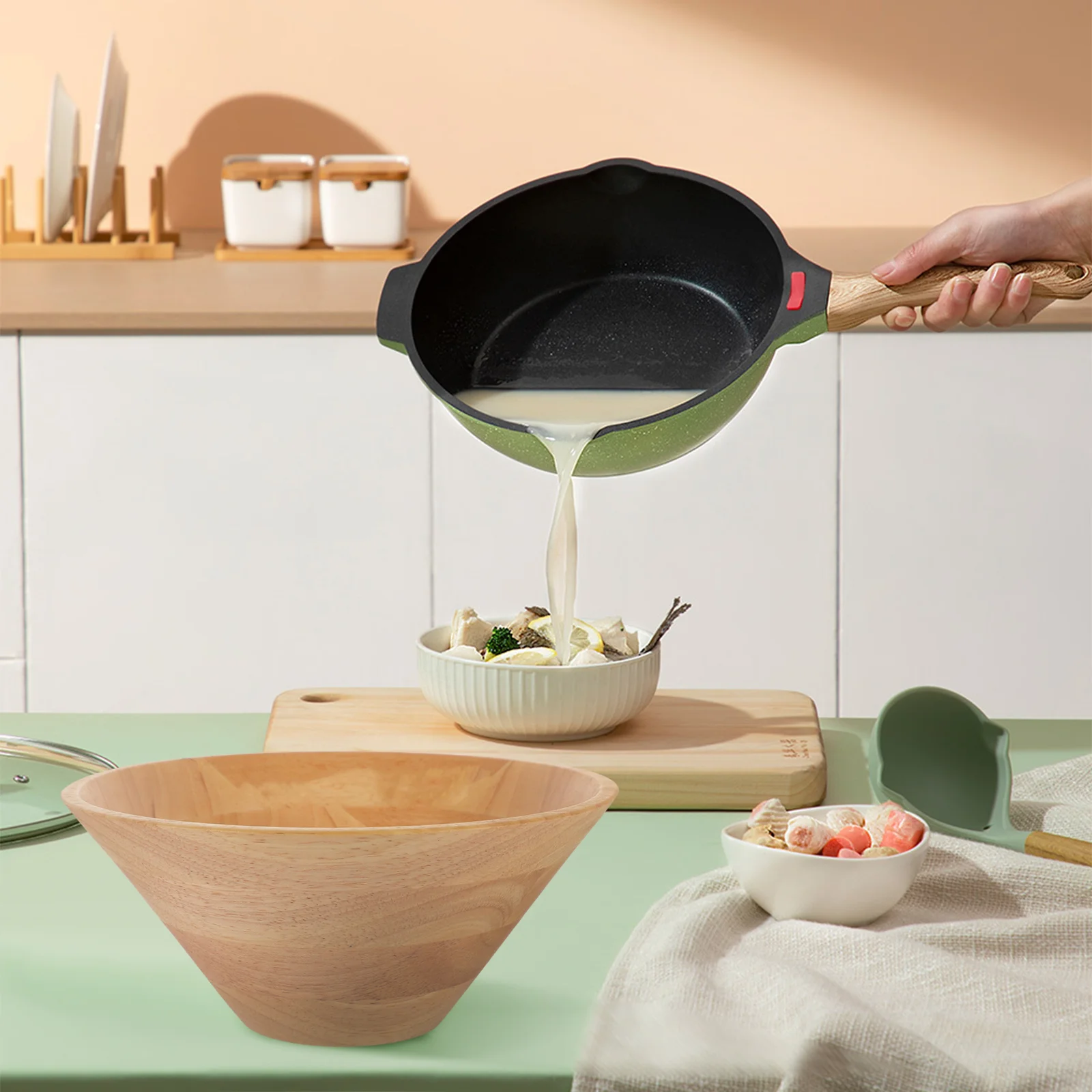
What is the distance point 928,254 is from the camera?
1240 millimetres

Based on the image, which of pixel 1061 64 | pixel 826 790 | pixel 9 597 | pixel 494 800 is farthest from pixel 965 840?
pixel 1061 64

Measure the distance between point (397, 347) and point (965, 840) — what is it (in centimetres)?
53

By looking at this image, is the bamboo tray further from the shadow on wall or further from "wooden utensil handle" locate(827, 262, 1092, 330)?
"wooden utensil handle" locate(827, 262, 1092, 330)

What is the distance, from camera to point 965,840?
893mm

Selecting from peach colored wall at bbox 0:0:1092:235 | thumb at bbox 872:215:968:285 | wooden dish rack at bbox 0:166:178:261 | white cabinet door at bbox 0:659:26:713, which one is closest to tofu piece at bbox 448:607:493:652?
thumb at bbox 872:215:968:285

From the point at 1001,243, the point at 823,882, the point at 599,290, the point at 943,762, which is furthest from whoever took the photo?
the point at 1001,243

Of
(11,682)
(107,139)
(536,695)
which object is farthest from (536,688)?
(107,139)

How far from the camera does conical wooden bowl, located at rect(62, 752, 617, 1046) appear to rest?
0.62m

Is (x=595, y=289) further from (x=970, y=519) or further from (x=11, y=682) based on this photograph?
(x=11, y=682)

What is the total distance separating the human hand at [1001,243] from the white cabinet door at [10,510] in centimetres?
121

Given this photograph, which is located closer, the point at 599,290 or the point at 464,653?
the point at 464,653

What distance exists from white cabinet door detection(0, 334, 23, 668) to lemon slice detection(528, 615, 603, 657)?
3.97 feet

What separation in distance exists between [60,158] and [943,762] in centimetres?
195

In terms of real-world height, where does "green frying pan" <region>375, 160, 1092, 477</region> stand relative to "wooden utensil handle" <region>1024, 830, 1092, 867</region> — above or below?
above
